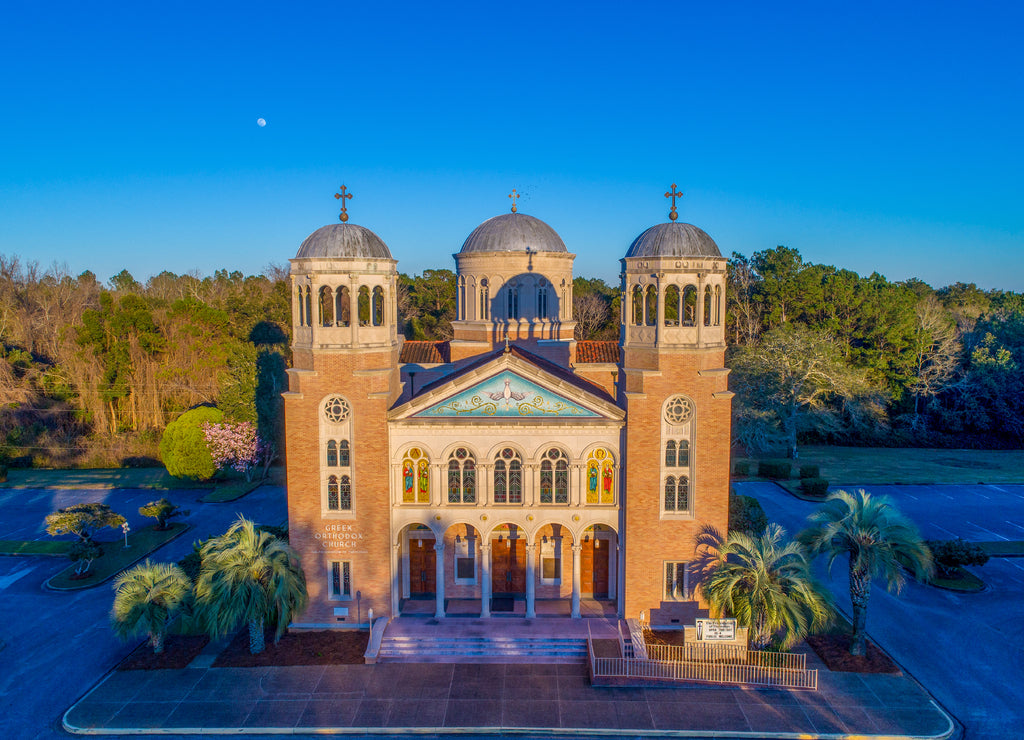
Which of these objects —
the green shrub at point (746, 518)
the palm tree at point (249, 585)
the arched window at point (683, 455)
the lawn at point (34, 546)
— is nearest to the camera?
the palm tree at point (249, 585)

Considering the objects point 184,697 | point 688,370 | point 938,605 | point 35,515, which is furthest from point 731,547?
point 35,515

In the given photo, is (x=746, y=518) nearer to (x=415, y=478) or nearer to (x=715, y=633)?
(x=715, y=633)

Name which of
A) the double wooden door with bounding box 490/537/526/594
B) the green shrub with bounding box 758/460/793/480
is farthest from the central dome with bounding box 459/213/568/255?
the green shrub with bounding box 758/460/793/480

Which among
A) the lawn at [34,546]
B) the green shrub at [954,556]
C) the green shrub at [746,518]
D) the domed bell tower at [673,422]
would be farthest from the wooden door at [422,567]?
the green shrub at [954,556]

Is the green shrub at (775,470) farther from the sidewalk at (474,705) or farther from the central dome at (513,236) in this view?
the sidewalk at (474,705)

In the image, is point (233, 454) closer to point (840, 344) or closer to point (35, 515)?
point (35, 515)

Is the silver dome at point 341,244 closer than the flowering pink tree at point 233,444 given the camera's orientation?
Yes
